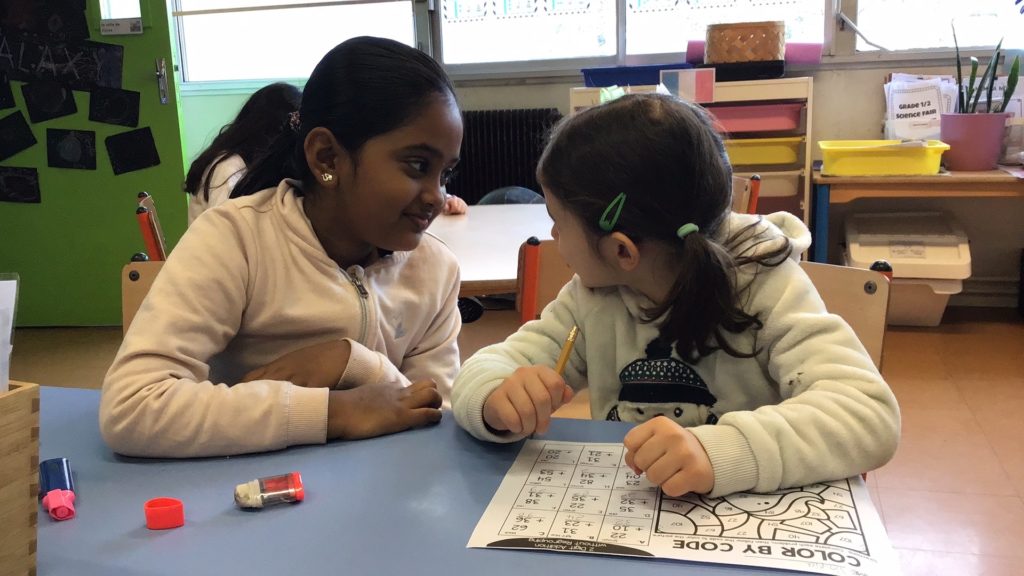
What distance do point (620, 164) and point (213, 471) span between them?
0.52m

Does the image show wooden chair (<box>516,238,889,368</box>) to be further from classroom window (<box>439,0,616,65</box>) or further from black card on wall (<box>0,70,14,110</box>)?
black card on wall (<box>0,70,14,110</box>)

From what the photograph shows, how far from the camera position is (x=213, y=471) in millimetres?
829

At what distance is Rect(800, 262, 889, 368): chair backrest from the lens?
1.11m

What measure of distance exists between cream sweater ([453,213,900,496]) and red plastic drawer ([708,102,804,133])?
259 cm

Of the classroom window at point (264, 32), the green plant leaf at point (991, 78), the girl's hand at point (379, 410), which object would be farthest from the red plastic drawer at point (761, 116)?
the girl's hand at point (379, 410)

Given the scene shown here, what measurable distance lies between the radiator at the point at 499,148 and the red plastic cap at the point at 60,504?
135 inches

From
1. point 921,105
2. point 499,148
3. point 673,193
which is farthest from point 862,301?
point 499,148

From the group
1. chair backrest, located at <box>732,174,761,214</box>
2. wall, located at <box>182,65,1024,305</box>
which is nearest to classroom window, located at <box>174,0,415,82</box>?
wall, located at <box>182,65,1024,305</box>

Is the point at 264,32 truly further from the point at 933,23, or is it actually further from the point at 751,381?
the point at 751,381

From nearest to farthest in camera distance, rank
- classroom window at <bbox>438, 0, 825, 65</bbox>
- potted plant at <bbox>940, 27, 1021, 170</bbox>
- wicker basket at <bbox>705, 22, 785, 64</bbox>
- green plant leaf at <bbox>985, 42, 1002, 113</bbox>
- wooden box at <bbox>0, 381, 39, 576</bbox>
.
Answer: wooden box at <bbox>0, 381, 39, 576</bbox>
green plant leaf at <bbox>985, 42, 1002, 113</bbox>
potted plant at <bbox>940, 27, 1021, 170</bbox>
wicker basket at <bbox>705, 22, 785, 64</bbox>
classroom window at <bbox>438, 0, 825, 65</bbox>

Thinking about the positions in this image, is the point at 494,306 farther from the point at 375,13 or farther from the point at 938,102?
the point at 938,102

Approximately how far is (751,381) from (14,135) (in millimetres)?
3925

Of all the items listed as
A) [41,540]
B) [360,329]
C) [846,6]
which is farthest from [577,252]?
[846,6]

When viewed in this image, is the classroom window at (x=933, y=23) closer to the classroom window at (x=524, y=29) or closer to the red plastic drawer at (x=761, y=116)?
the red plastic drawer at (x=761, y=116)
